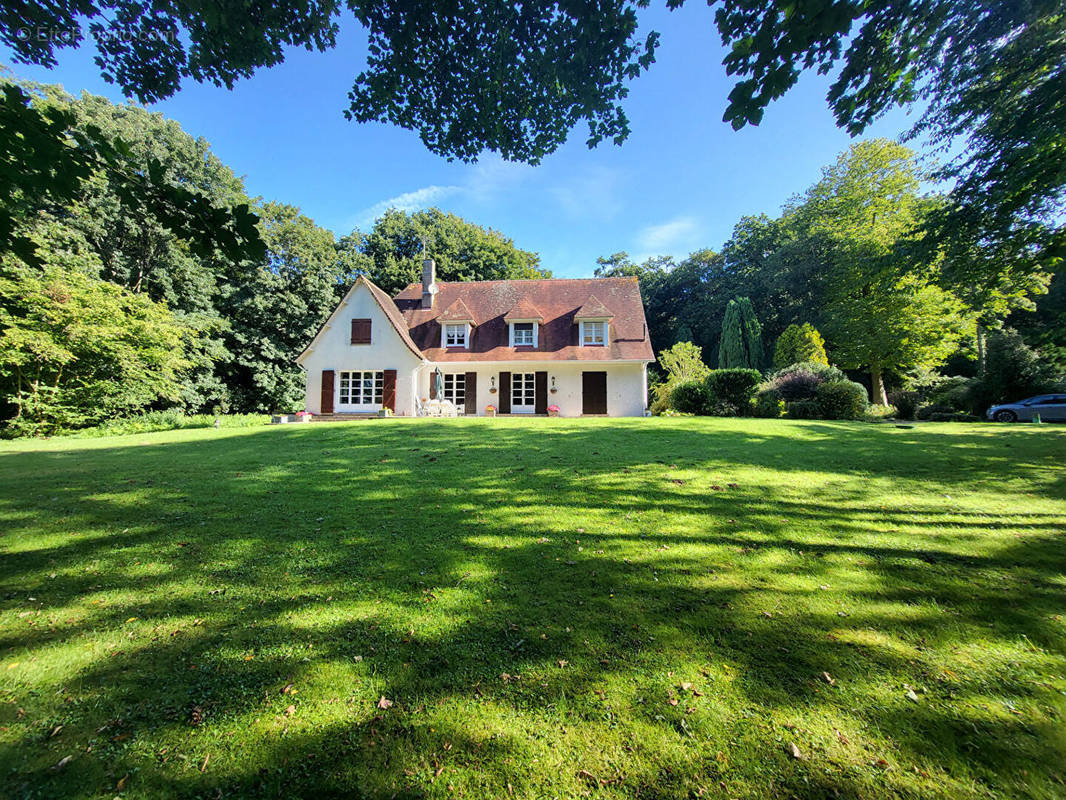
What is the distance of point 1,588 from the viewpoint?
294 cm

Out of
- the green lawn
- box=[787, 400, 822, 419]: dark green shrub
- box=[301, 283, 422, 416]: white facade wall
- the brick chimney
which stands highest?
the brick chimney

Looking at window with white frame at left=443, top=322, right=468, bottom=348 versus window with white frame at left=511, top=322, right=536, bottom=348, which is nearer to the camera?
window with white frame at left=511, top=322, right=536, bottom=348

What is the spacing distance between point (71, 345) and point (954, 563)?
2415 centimetres

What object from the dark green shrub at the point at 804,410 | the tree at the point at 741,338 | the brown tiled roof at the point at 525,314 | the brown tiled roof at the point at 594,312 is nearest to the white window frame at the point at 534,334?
the brown tiled roof at the point at 525,314

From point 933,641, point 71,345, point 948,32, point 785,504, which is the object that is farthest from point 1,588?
point 71,345

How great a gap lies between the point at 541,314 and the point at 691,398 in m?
8.58

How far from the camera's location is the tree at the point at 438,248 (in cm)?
3269

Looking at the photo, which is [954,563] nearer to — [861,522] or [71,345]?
[861,522]

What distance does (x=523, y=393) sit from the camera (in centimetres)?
2031

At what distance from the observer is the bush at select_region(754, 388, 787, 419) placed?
16.5 m

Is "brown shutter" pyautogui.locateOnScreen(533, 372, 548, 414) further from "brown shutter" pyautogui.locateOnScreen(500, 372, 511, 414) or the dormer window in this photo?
the dormer window

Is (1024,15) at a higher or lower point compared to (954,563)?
higher

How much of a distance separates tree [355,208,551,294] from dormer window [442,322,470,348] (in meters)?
12.9

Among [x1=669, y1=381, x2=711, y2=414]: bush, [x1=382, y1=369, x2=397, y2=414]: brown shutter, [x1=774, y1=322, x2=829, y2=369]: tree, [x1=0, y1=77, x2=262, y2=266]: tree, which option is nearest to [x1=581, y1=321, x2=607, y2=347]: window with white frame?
[x1=669, y1=381, x2=711, y2=414]: bush
